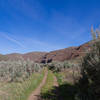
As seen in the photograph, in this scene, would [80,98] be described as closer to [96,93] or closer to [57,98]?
[96,93]

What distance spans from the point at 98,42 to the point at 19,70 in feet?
40.7

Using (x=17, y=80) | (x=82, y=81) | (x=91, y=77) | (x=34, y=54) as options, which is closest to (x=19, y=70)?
(x=17, y=80)

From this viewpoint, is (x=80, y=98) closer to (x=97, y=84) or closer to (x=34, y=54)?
(x=97, y=84)

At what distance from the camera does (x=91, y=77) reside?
5.21m

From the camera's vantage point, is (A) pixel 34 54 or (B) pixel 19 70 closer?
(B) pixel 19 70

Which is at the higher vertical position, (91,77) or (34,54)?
(34,54)

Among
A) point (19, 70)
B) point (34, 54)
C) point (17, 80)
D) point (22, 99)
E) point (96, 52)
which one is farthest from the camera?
point (34, 54)

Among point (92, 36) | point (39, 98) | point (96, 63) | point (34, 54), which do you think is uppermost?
point (34, 54)

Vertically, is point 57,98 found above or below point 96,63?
below

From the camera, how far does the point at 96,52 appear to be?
496cm

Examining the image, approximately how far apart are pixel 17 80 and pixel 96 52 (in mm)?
10898

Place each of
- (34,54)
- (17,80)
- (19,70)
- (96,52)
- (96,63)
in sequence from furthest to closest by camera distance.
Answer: (34,54) < (19,70) < (17,80) < (96,52) < (96,63)

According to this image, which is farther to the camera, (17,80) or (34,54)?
(34,54)

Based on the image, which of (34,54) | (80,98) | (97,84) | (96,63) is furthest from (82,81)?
(34,54)
